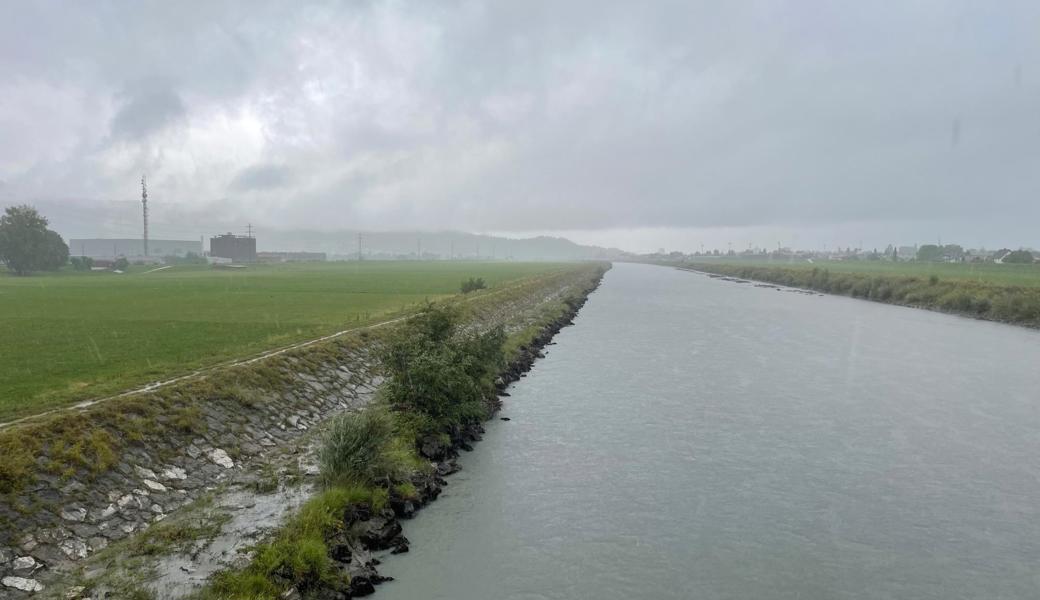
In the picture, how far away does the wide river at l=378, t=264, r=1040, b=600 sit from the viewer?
11039 millimetres

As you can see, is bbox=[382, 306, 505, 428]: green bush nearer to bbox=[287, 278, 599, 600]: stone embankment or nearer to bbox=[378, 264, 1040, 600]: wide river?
bbox=[287, 278, 599, 600]: stone embankment

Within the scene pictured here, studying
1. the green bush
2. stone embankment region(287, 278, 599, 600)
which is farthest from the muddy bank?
the green bush

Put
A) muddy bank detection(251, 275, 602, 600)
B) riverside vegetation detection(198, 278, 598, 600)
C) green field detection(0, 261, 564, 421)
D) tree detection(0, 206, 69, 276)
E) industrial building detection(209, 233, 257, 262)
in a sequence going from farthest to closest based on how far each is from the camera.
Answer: industrial building detection(209, 233, 257, 262) → tree detection(0, 206, 69, 276) → green field detection(0, 261, 564, 421) → muddy bank detection(251, 275, 602, 600) → riverside vegetation detection(198, 278, 598, 600)

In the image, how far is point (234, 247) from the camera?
589 ft

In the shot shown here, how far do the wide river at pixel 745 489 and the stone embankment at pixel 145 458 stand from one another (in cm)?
195

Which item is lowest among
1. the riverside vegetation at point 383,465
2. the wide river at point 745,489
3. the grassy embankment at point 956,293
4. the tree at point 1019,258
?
the wide river at point 745,489

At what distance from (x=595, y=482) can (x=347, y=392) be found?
862 cm

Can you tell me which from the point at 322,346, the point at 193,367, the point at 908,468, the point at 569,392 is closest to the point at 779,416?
the point at 908,468

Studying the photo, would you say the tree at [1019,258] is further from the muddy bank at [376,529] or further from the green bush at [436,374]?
the muddy bank at [376,529]

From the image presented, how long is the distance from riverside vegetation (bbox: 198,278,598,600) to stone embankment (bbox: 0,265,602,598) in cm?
22

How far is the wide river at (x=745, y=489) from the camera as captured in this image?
1104cm

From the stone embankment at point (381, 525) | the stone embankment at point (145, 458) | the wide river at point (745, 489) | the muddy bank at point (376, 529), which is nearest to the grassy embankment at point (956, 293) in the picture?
the wide river at point (745, 489)

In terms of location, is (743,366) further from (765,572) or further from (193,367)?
(193,367)

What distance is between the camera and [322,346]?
72.5 ft
